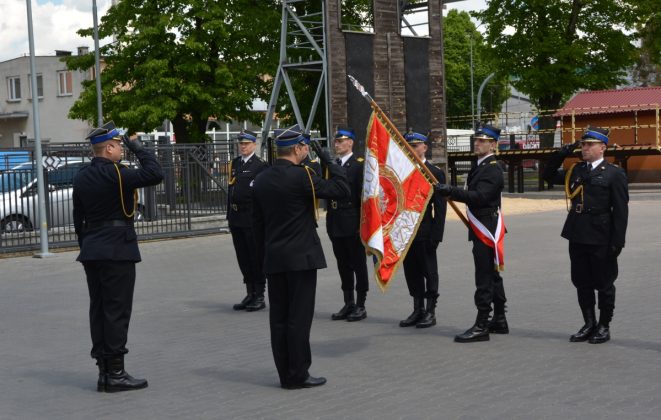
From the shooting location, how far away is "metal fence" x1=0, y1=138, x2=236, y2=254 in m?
18.9

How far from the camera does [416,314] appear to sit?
32.9 feet

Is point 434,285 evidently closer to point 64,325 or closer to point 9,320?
point 64,325

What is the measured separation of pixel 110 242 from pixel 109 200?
1.03 feet

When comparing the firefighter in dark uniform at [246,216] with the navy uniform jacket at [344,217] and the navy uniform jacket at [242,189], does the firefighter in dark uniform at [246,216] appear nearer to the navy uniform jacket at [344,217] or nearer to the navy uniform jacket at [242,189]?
the navy uniform jacket at [242,189]

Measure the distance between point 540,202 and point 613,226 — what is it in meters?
20.7

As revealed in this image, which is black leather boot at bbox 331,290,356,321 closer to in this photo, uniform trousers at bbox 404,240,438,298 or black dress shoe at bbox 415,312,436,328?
uniform trousers at bbox 404,240,438,298

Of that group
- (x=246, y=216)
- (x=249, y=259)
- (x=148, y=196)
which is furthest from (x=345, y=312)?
(x=148, y=196)

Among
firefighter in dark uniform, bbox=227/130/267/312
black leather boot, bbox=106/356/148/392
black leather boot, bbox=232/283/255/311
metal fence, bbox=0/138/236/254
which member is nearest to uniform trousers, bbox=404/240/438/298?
firefighter in dark uniform, bbox=227/130/267/312

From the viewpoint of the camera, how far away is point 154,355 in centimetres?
893

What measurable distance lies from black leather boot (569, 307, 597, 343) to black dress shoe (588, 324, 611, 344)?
0.21ft

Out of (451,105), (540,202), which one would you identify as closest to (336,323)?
(540,202)

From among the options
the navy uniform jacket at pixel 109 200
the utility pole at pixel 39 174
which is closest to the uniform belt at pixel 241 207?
the navy uniform jacket at pixel 109 200

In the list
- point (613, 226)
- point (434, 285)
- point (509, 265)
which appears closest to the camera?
point (613, 226)

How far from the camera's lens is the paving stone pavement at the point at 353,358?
6855 millimetres
